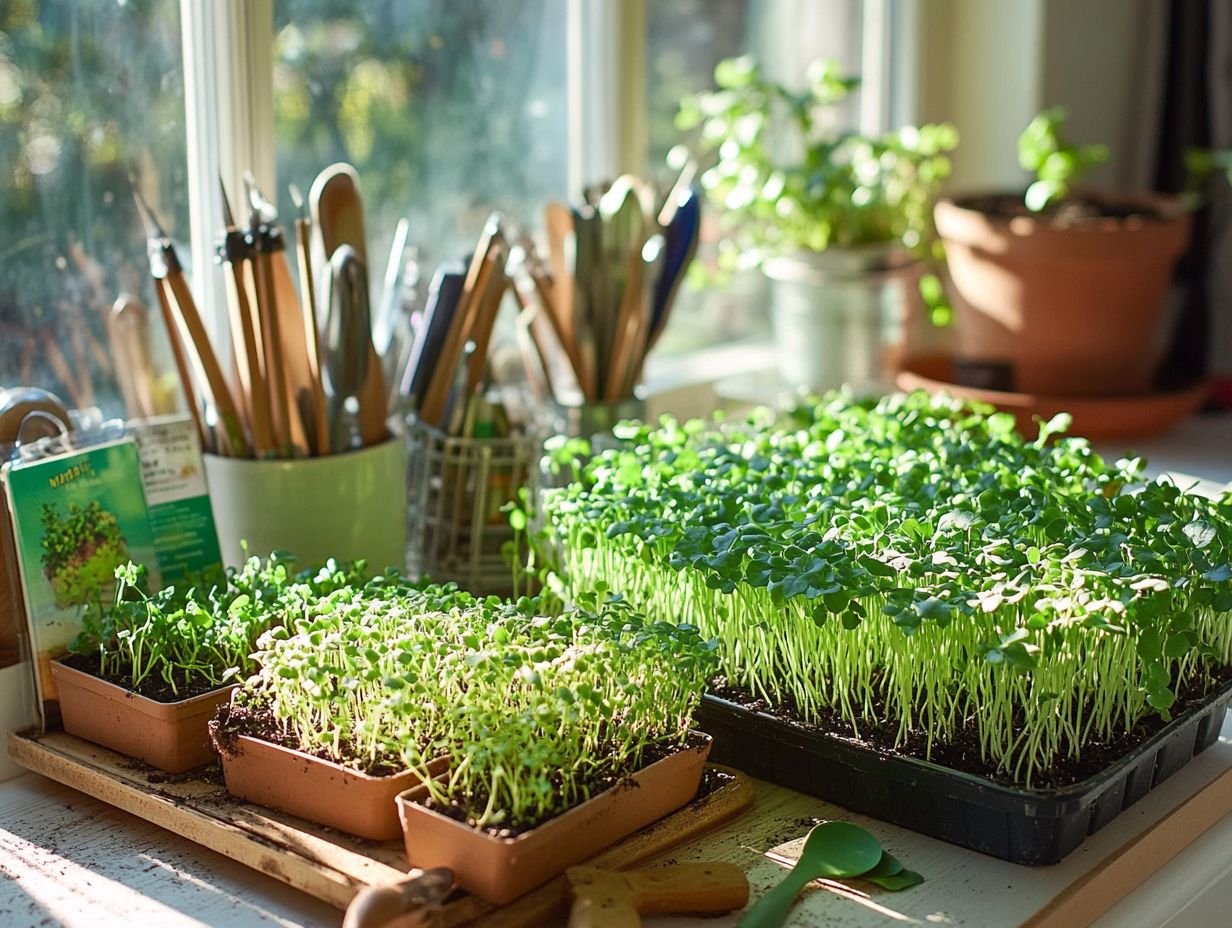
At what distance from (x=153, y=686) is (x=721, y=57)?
112 centimetres

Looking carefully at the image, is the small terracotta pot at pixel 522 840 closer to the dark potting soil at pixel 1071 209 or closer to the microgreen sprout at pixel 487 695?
the microgreen sprout at pixel 487 695

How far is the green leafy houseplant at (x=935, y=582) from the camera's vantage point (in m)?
0.81

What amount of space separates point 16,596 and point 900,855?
0.59 meters

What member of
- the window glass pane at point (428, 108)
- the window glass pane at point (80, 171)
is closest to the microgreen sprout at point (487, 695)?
the window glass pane at point (80, 171)

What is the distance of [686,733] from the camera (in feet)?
2.79

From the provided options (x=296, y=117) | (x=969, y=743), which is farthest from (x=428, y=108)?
(x=969, y=743)

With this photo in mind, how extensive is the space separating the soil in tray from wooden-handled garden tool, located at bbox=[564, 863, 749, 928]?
136 millimetres

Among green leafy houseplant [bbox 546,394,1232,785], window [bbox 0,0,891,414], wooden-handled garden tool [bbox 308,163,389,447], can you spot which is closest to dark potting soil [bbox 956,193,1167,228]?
window [bbox 0,0,891,414]

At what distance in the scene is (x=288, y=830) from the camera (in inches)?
31.8

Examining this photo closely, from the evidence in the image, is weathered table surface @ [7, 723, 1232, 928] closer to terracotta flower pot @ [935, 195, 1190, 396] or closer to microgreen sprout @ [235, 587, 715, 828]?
microgreen sprout @ [235, 587, 715, 828]

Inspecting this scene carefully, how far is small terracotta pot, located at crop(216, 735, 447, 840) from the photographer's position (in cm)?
79

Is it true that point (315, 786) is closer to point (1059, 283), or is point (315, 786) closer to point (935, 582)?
point (935, 582)

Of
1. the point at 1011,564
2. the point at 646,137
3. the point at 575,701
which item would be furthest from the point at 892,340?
the point at 575,701

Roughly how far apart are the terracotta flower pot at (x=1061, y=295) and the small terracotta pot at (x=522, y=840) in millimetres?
984
